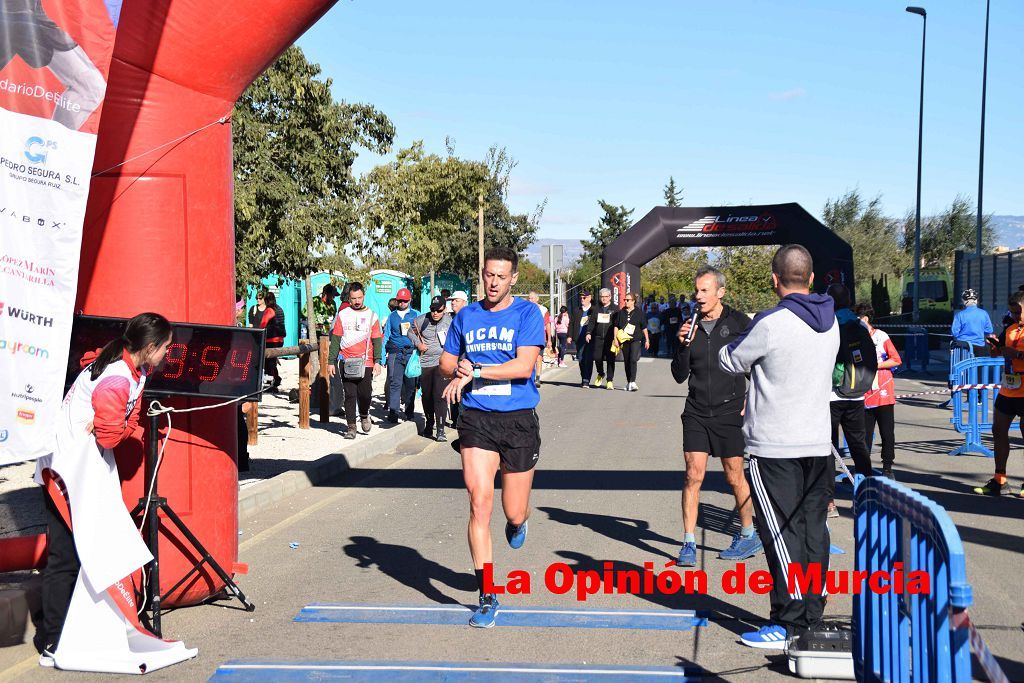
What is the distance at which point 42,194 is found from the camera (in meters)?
5.11

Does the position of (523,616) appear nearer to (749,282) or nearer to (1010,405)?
(1010,405)

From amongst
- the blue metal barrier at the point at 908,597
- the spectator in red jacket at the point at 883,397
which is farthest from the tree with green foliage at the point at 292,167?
the blue metal barrier at the point at 908,597

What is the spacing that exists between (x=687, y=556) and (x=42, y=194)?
4.46 metres

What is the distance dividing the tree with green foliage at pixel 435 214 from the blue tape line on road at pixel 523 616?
66.8ft

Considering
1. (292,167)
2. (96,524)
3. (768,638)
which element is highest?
(292,167)

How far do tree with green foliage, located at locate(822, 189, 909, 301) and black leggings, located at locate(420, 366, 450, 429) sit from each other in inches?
2131

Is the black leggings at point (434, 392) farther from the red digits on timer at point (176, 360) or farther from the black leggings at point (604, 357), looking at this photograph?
the black leggings at point (604, 357)

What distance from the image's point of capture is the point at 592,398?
20406mm

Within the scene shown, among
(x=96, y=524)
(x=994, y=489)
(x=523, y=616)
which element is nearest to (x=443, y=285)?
(x=994, y=489)

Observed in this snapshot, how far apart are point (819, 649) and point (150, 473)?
11.6ft

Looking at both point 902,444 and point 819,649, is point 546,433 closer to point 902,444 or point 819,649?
point 902,444

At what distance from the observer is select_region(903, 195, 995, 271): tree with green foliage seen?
216 feet

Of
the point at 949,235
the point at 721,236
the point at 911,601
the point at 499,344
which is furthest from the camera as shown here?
the point at 949,235

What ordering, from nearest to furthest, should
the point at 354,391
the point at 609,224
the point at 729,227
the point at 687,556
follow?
the point at 687,556, the point at 354,391, the point at 729,227, the point at 609,224
